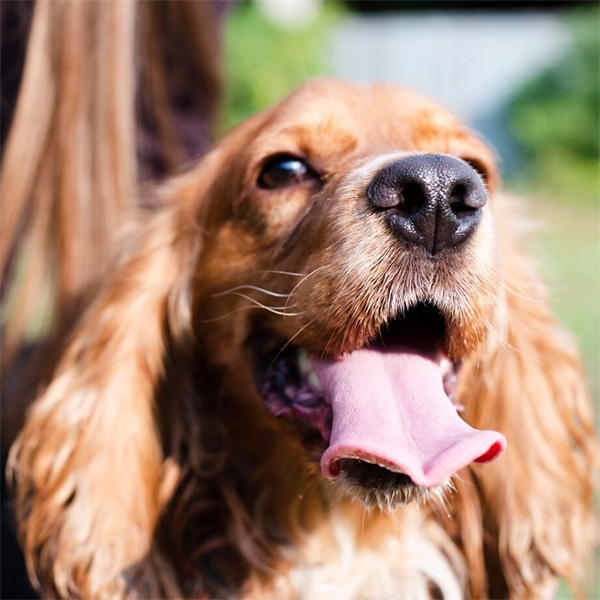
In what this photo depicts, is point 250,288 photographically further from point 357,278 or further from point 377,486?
point 377,486

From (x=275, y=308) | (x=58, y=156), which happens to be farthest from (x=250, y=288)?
(x=58, y=156)

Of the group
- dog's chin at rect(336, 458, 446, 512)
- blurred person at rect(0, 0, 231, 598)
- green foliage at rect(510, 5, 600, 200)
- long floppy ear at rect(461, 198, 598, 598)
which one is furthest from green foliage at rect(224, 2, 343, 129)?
dog's chin at rect(336, 458, 446, 512)

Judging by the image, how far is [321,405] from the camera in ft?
5.52

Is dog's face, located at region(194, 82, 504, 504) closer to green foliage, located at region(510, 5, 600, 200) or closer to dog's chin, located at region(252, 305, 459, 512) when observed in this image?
dog's chin, located at region(252, 305, 459, 512)

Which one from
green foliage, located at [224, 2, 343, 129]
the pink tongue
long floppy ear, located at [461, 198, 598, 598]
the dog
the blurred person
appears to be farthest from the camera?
green foliage, located at [224, 2, 343, 129]

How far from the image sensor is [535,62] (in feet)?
39.7

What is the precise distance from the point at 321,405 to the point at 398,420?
233 millimetres

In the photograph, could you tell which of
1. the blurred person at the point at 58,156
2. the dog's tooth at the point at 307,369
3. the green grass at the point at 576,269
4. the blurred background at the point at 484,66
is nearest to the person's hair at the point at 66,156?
A: the blurred person at the point at 58,156

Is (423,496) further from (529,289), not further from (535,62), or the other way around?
(535,62)

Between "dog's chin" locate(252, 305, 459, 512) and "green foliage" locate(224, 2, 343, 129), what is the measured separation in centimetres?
940

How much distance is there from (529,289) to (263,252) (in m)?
0.74

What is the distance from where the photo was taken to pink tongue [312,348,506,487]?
4.58ft

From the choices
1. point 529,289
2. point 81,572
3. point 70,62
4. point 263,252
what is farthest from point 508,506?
point 70,62

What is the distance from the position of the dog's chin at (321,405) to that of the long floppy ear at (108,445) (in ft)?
0.94
